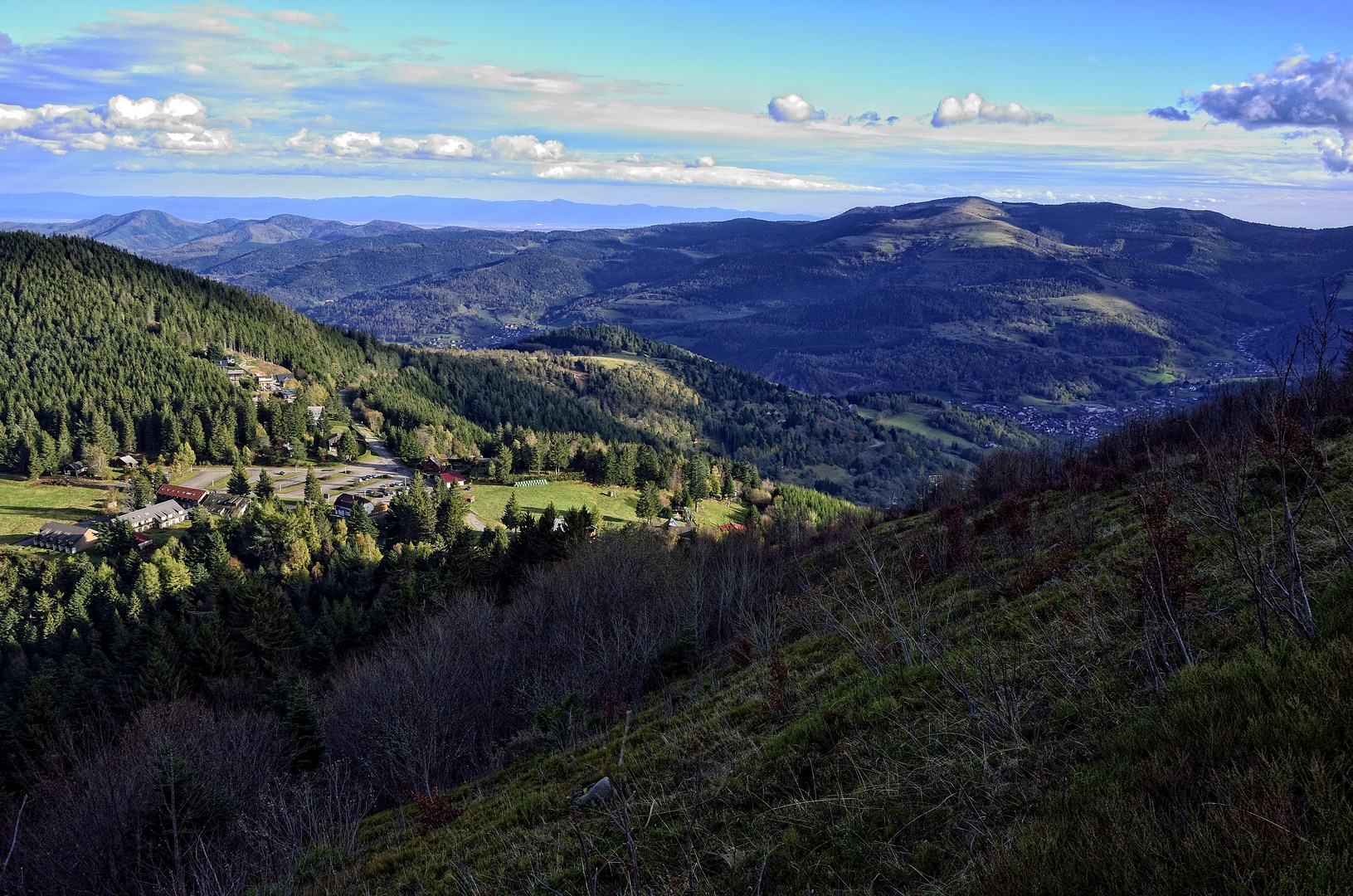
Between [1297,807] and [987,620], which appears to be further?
[987,620]

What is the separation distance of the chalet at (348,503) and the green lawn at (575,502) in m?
11.9

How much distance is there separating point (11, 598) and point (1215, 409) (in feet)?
291

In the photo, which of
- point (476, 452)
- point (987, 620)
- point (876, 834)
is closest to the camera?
point (876, 834)

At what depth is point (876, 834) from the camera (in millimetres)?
6844

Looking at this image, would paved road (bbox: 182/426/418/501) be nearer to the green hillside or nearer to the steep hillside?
the steep hillside

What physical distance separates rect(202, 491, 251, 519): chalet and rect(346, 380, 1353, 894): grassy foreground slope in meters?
68.6

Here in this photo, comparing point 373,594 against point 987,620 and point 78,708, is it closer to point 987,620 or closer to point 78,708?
point 78,708

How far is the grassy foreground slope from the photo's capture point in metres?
4.52

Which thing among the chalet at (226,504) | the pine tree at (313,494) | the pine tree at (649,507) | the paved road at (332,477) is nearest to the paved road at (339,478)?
the paved road at (332,477)

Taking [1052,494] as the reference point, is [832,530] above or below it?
below

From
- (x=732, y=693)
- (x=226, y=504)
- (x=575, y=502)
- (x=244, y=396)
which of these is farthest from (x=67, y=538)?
(x=732, y=693)

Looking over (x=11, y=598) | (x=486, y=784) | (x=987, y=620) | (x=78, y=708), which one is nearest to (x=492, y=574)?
(x=78, y=708)

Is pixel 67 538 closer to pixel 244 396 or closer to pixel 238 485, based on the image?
pixel 238 485

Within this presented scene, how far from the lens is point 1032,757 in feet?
21.9
